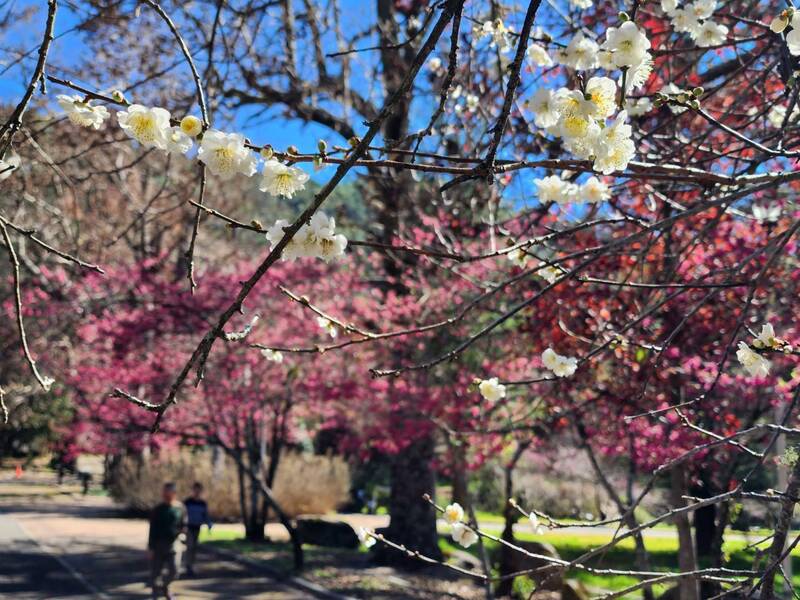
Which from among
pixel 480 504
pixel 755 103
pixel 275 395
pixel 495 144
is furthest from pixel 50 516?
pixel 495 144

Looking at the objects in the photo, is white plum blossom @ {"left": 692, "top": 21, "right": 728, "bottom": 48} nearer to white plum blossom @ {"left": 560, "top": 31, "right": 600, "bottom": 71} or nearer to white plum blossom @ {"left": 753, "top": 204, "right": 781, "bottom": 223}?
white plum blossom @ {"left": 560, "top": 31, "right": 600, "bottom": 71}

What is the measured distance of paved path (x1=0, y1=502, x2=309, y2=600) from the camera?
9.30m

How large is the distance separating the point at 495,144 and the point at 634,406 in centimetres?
454

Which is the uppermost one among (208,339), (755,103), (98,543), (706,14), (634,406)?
(755,103)

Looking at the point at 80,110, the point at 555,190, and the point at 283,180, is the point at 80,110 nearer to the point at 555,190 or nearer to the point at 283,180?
the point at 283,180

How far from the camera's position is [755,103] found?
5.41m

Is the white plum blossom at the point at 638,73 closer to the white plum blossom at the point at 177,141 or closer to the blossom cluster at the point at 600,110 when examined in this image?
the blossom cluster at the point at 600,110

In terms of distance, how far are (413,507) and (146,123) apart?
9695 millimetres

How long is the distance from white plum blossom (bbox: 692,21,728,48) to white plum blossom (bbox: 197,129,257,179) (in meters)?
2.56

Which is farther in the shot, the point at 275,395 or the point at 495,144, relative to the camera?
the point at 275,395

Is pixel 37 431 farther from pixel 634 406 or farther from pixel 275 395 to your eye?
pixel 634 406

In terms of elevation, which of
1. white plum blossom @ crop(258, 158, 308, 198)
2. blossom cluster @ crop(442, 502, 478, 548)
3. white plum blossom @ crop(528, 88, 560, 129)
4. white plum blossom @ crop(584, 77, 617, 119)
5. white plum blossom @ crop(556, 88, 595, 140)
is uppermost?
white plum blossom @ crop(528, 88, 560, 129)

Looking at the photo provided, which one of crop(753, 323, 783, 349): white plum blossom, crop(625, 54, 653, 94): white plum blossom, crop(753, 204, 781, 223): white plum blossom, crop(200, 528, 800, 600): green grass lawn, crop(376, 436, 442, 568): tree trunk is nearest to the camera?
crop(625, 54, 653, 94): white plum blossom

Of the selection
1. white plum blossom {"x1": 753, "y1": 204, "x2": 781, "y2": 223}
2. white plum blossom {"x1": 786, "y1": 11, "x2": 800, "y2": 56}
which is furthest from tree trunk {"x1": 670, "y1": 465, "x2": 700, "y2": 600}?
white plum blossom {"x1": 786, "y1": 11, "x2": 800, "y2": 56}
